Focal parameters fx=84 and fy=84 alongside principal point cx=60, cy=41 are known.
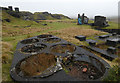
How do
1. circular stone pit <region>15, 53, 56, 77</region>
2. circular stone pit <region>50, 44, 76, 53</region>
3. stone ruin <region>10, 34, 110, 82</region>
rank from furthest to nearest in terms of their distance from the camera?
1. circular stone pit <region>50, 44, 76, 53</region>
2. circular stone pit <region>15, 53, 56, 77</region>
3. stone ruin <region>10, 34, 110, 82</region>

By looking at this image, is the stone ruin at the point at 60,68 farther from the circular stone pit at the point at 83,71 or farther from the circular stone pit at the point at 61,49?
the circular stone pit at the point at 61,49

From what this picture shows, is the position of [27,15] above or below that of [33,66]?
above

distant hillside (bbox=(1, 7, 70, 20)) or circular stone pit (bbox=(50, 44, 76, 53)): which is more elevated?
distant hillside (bbox=(1, 7, 70, 20))

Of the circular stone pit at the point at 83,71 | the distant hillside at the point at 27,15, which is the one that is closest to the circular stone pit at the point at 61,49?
the circular stone pit at the point at 83,71

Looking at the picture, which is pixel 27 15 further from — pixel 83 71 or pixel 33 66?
pixel 83 71

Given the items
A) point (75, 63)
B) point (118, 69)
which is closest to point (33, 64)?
point (75, 63)

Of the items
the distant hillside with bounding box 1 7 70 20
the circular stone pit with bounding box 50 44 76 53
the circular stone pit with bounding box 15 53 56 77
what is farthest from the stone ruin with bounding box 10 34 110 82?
the distant hillside with bounding box 1 7 70 20

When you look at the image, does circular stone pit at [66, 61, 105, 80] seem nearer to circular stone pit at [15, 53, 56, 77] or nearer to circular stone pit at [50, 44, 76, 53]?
circular stone pit at [15, 53, 56, 77]

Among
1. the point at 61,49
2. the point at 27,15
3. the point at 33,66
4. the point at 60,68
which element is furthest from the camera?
the point at 27,15

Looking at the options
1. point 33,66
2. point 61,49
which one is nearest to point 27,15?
point 61,49

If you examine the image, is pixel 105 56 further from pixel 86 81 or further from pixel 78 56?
pixel 86 81

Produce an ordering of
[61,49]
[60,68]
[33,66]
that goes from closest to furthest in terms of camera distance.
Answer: [60,68], [33,66], [61,49]

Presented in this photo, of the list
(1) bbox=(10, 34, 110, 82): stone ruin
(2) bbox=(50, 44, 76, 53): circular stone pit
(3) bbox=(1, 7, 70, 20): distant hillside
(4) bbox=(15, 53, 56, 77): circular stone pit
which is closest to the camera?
(1) bbox=(10, 34, 110, 82): stone ruin

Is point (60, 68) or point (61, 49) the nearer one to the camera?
point (60, 68)
